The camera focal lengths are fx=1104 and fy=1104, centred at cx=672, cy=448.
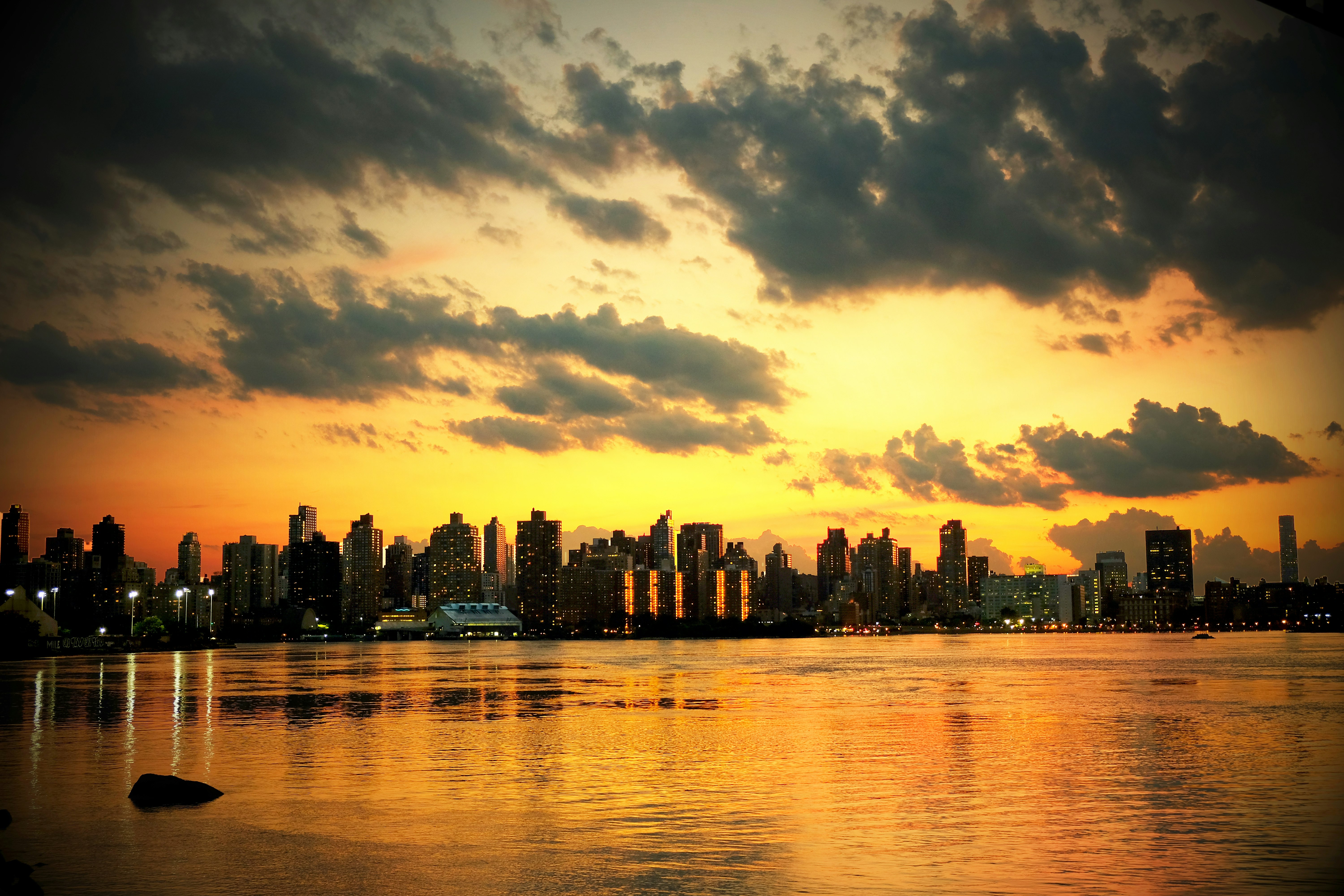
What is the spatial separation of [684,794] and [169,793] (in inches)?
579

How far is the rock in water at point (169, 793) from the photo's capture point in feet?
102

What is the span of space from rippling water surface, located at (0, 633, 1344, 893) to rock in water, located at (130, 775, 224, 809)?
75 centimetres

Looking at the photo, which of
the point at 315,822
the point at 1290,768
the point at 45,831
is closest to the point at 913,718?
the point at 1290,768

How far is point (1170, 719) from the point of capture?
56344 millimetres

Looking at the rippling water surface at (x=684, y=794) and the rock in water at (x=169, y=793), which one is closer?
the rippling water surface at (x=684, y=794)

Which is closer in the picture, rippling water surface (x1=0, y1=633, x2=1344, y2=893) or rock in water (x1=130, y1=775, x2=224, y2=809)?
rippling water surface (x1=0, y1=633, x2=1344, y2=893)

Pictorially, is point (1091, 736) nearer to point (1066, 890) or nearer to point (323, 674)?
point (1066, 890)

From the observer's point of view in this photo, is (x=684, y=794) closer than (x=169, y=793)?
No

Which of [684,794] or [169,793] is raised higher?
[169,793]

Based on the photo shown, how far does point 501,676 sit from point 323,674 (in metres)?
22.1

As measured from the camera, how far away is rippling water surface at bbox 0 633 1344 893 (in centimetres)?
2266

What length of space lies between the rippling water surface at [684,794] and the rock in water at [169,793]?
75 cm

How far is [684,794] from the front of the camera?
32500 millimetres

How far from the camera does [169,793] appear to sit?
103 ft
